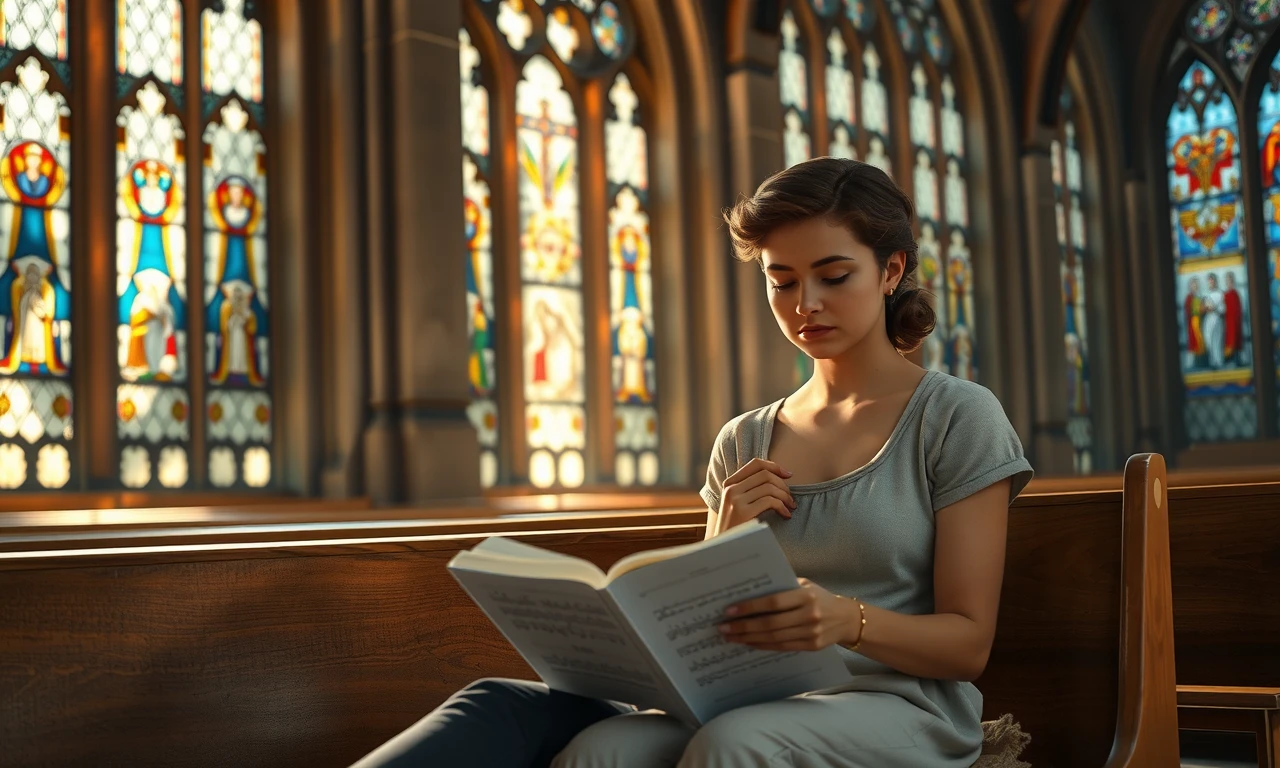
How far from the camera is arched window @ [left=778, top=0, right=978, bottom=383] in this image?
10023 millimetres

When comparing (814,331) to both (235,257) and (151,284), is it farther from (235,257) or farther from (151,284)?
(235,257)

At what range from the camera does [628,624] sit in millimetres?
1520

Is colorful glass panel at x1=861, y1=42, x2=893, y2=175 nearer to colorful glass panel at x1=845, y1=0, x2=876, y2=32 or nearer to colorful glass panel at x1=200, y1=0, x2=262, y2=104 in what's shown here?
colorful glass panel at x1=845, y1=0, x2=876, y2=32

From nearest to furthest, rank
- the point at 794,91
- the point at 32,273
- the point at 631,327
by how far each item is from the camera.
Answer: the point at 32,273
the point at 631,327
the point at 794,91

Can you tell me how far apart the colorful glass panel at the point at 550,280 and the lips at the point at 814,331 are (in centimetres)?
615

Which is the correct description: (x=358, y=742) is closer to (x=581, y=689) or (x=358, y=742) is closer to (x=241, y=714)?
(x=241, y=714)

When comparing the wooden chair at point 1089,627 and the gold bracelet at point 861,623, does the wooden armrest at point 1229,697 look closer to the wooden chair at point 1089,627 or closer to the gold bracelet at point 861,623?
the wooden chair at point 1089,627

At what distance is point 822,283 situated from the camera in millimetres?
1938

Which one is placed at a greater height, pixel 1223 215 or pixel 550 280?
pixel 1223 215

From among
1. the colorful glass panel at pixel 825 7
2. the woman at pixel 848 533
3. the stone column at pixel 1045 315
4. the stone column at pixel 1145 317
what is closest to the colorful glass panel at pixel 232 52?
the colorful glass panel at pixel 825 7

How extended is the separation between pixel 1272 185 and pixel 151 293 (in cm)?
1013

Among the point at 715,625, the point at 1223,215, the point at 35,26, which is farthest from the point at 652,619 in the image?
the point at 1223,215

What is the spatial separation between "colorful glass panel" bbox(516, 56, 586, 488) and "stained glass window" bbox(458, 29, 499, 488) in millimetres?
258

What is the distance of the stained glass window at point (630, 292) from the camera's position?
341 inches
